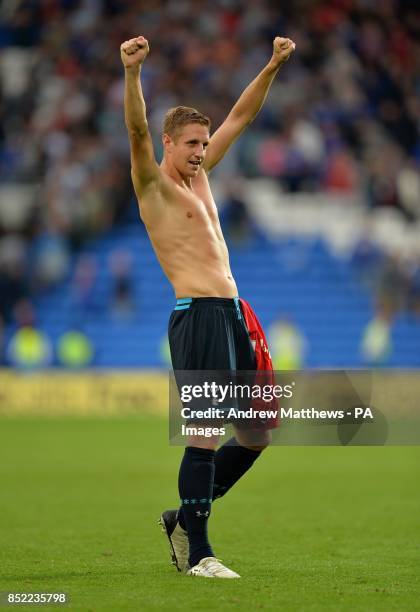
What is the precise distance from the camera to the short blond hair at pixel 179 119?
5.98m

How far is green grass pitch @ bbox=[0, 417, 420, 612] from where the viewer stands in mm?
5312

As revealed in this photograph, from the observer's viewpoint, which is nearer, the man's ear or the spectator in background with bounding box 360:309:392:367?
the man's ear

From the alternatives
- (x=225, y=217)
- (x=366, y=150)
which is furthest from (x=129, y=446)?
(x=366, y=150)

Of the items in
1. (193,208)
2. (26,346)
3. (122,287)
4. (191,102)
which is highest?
(191,102)

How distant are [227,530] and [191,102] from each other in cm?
1593

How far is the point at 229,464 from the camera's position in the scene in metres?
6.21

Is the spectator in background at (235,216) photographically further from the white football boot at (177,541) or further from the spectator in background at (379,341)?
the white football boot at (177,541)

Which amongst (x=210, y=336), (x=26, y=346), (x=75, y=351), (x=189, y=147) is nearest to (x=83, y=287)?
(x=75, y=351)

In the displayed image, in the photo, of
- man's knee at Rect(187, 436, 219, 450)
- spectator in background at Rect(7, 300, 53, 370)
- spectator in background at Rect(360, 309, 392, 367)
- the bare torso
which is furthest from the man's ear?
spectator in background at Rect(7, 300, 53, 370)

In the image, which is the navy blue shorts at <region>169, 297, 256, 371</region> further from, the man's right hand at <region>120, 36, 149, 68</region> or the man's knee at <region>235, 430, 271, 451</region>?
the man's right hand at <region>120, 36, 149, 68</region>

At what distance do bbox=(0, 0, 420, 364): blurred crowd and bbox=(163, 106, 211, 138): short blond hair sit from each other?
16153mm

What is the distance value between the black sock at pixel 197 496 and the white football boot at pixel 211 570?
52 mm

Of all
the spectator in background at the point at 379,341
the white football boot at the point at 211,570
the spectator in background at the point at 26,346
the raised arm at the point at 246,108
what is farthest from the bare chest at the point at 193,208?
the spectator in background at the point at 26,346

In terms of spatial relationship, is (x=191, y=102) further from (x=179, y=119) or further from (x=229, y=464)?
(x=229, y=464)
